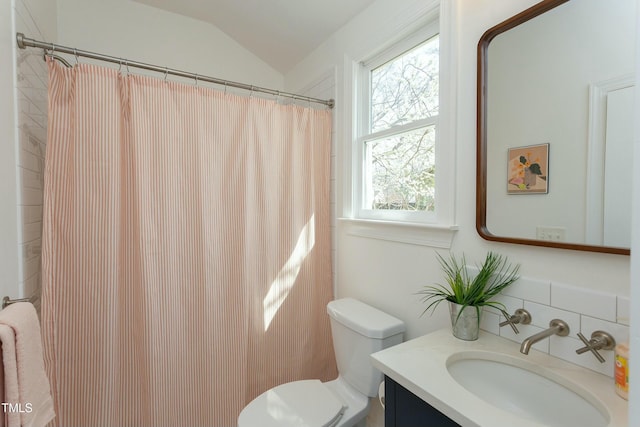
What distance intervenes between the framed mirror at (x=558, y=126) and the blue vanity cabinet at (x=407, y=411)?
1.96 ft

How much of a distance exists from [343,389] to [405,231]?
83 cm

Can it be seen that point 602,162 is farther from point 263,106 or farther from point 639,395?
point 263,106

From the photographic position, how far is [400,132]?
1.50 meters

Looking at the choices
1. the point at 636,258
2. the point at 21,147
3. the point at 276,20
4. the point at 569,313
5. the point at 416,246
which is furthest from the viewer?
the point at 276,20

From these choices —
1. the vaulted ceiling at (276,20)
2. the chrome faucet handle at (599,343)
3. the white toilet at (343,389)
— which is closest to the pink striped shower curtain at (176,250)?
the white toilet at (343,389)

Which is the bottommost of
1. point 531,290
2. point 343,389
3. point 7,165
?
point 343,389

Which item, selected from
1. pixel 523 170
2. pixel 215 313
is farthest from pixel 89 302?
pixel 523 170

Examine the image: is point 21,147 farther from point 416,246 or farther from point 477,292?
point 477,292

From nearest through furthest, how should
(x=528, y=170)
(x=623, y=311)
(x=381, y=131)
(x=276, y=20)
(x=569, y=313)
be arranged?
(x=623, y=311) < (x=569, y=313) < (x=528, y=170) < (x=381, y=131) < (x=276, y=20)

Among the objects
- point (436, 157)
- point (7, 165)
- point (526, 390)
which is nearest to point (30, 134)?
point (7, 165)

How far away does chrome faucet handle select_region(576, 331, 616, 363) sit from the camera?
0.79 m

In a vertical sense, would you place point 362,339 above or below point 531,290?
below

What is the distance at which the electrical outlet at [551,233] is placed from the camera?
91 cm

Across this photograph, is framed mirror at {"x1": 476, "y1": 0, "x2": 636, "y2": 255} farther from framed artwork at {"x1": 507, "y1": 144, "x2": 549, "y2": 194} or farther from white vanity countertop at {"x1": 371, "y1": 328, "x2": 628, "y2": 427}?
white vanity countertop at {"x1": 371, "y1": 328, "x2": 628, "y2": 427}
